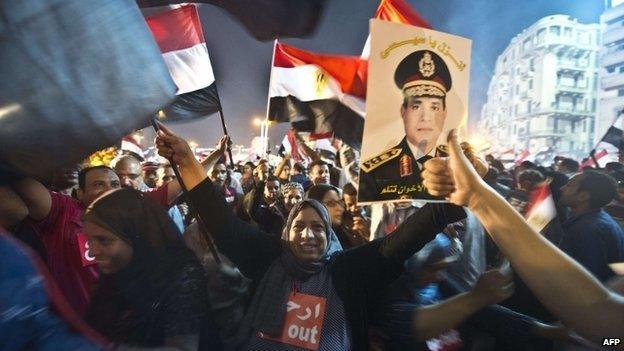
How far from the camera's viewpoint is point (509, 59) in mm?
54406

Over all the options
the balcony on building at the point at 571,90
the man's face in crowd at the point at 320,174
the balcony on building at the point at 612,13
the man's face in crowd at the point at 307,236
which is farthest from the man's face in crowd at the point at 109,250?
the balcony on building at the point at 612,13

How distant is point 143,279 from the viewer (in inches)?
78.2

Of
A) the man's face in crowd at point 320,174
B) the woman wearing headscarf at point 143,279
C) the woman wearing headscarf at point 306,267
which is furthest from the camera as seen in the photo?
the man's face in crowd at point 320,174

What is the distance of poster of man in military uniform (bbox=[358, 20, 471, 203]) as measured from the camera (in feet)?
6.83

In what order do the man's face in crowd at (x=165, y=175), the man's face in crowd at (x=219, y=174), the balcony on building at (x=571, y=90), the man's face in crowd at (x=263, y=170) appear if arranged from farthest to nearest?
the balcony on building at (x=571, y=90) → the man's face in crowd at (x=219, y=174) → the man's face in crowd at (x=263, y=170) → the man's face in crowd at (x=165, y=175)

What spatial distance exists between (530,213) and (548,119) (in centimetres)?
4729

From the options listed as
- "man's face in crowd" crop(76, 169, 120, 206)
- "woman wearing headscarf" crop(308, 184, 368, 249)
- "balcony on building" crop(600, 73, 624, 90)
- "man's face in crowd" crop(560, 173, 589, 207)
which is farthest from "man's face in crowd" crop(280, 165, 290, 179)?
"balcony on building" crop(600, 73, 624, 90)

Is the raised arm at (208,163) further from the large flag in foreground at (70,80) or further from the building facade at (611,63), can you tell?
the building facade at (611,63)

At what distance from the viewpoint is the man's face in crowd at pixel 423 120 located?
2.07 metres

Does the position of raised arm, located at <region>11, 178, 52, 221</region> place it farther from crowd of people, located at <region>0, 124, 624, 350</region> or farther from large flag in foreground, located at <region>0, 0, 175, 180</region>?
large flag in foreground, located at <region>0, 0, 175, 180</region>

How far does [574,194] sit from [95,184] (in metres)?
3.66

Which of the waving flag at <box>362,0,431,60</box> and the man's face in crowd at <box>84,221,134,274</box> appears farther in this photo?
the waving flag at <box>362,0,431,60</box>

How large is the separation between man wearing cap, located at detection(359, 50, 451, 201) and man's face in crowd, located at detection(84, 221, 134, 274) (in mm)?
1142

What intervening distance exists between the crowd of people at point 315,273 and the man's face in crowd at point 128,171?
1.16 metres
